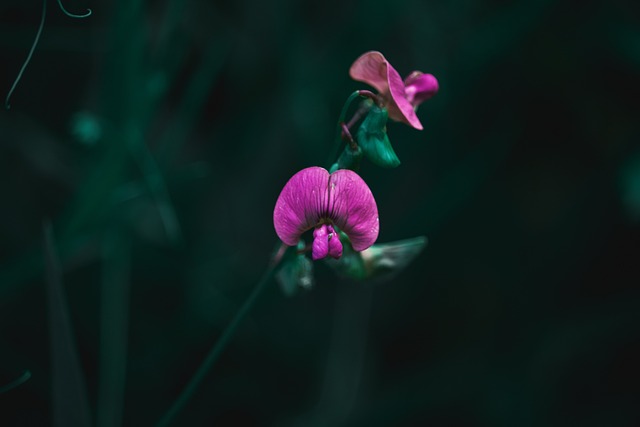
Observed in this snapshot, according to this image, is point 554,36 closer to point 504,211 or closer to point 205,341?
point 504,211

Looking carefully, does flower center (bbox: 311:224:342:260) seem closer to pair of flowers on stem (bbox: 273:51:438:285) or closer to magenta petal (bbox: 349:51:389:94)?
pair of flowers on stem (bbox: 273:51:438:285)

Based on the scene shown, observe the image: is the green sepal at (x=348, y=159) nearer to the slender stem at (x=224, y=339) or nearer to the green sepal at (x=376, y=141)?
the green sepal at (x=376, y=141)

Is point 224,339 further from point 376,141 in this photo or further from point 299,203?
point 376,141

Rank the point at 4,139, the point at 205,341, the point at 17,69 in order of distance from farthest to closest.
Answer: the point at 4,139
the point at 205,341
the point at 17,69

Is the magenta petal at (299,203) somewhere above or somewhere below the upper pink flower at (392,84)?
below

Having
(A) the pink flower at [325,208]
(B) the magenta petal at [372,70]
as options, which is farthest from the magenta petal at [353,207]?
(B) the magenta petal at [372,70]

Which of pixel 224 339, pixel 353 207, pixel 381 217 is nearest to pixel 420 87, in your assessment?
pixel 353 207

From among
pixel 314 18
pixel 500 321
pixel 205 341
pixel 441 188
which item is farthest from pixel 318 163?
pixel 500 321
